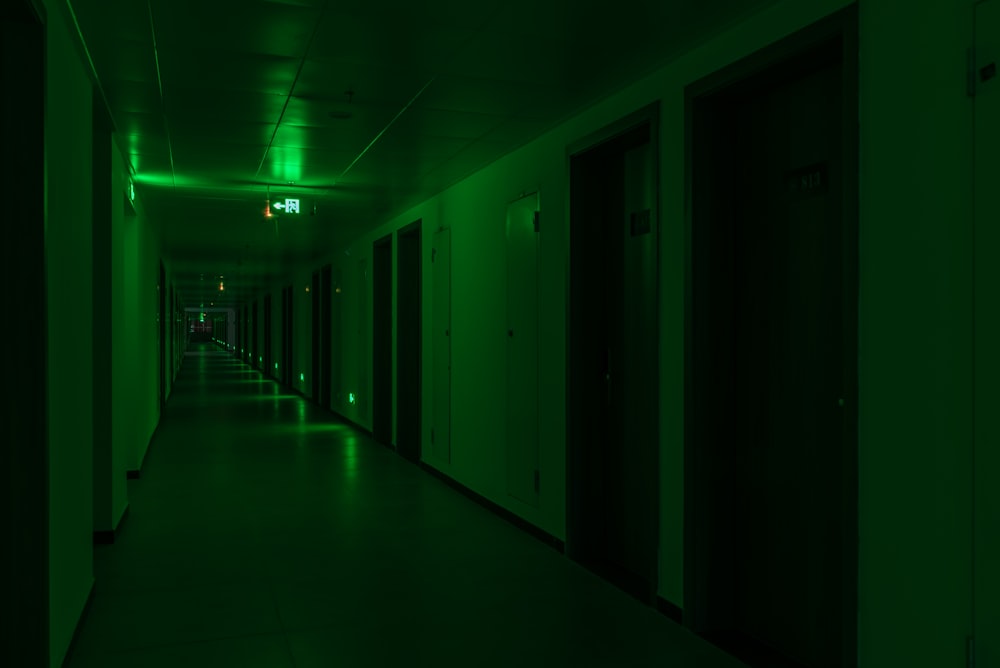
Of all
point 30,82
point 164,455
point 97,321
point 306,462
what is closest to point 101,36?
point 30,82

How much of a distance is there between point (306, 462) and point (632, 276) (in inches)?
204

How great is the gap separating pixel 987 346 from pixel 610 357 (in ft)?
8.85

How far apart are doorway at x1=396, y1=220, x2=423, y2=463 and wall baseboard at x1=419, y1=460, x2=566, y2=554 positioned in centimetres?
110

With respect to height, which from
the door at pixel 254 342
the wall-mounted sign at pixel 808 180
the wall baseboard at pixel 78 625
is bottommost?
the wall baseboard at pixel 78 625

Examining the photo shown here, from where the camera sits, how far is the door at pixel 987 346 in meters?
2.34

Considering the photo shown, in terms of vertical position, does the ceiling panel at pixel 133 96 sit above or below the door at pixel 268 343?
above

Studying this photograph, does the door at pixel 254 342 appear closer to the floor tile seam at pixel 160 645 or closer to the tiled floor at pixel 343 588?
the tiled floor at pixel 343 588

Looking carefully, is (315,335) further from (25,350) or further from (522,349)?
(25,350)

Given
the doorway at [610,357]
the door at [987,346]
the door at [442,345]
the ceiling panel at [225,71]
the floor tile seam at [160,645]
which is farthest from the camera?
the door at [442,345]

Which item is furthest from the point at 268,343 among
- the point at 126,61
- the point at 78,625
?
the point at 78,625

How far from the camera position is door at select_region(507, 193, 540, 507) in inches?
224

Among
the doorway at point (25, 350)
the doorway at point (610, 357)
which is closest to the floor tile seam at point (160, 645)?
the doorway at point (25, 350)

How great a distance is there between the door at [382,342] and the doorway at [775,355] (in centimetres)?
661

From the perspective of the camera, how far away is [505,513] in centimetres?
615
